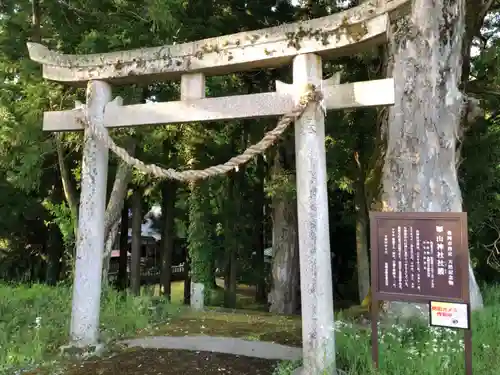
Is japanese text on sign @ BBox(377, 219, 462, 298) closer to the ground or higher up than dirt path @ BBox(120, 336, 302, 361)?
higher up

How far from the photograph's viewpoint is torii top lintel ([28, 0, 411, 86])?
13.7 ft

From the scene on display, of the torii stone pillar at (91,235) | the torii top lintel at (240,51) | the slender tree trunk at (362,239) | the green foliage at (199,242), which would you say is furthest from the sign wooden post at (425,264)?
the green foliage at (199,242)

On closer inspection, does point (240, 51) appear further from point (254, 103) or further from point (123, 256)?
point (123, 256)

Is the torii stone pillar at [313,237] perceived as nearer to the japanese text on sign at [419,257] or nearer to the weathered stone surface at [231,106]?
the weathered stone surface at [231,106]

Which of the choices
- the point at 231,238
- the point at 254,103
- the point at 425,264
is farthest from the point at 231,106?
the point at 231,238

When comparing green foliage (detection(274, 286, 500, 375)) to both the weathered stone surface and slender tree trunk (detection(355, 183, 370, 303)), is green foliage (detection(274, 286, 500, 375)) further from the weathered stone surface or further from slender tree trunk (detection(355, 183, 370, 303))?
slender tree trunk (detection(355, 183, 370, 303))

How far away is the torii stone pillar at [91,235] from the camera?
5336 mm

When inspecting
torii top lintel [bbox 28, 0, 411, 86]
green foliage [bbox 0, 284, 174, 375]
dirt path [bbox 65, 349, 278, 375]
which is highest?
torii top lintel [bbox 28, 0, 411, 86]

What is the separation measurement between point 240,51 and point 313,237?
2.18m

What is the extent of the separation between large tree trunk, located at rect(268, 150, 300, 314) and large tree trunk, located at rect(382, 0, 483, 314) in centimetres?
557

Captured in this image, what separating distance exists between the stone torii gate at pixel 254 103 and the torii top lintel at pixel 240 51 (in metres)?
0.01

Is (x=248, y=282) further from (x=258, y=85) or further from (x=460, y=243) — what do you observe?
(x=460, y=243)

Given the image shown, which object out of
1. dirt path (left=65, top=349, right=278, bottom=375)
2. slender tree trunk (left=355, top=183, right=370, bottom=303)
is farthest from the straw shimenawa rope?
slender tree trunk (left=355, top=183, right=370, bottom=303)

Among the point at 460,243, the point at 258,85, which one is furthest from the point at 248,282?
the point at 460,243
